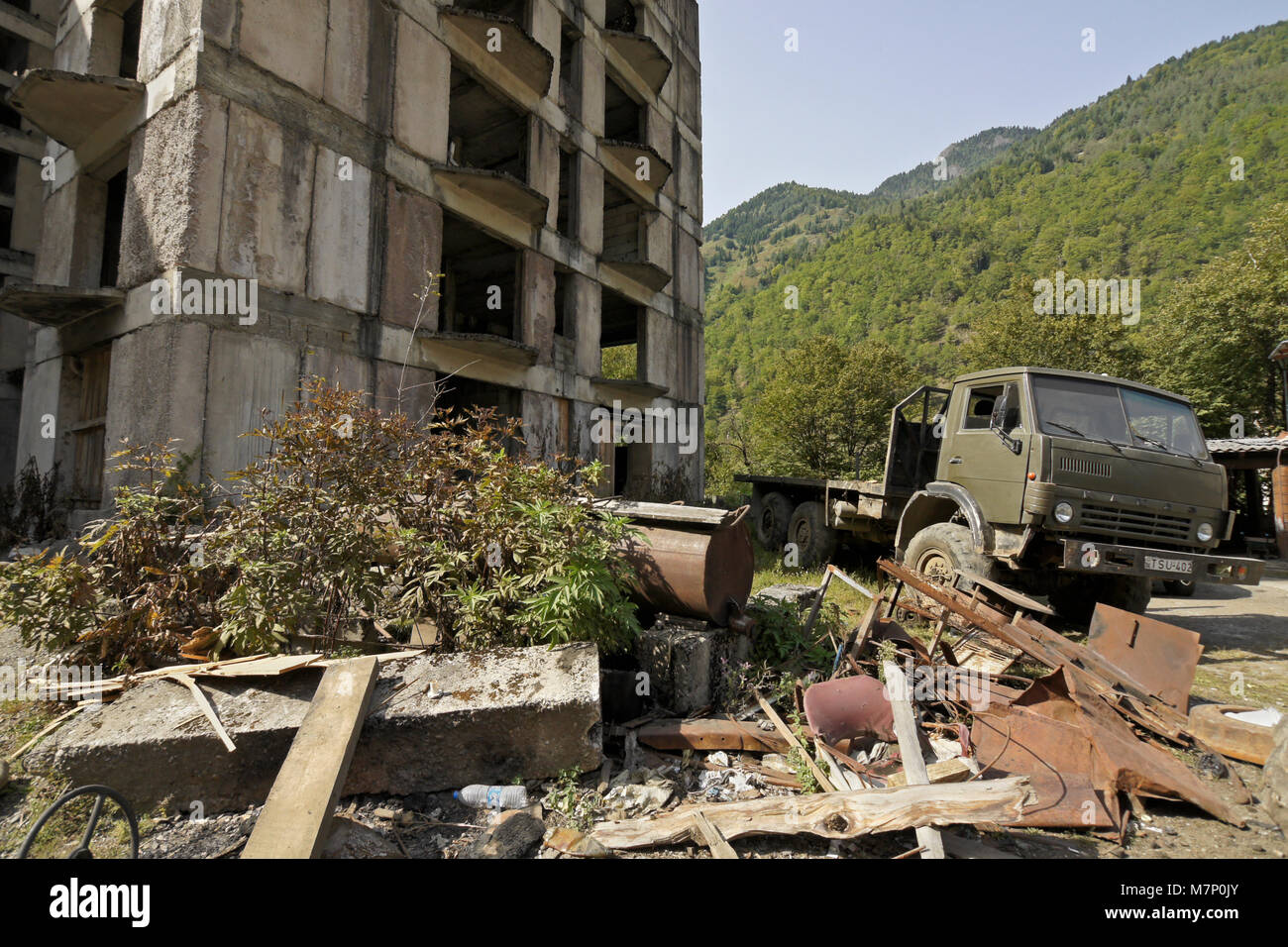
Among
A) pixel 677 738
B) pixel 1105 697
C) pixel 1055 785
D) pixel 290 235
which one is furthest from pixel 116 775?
pixel 290 235

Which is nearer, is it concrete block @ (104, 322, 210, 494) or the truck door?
the truck door

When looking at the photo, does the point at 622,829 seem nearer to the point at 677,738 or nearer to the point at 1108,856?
the point at 677,738

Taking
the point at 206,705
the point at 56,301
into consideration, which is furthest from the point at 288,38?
the point at 206,705

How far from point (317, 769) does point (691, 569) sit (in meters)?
2.53

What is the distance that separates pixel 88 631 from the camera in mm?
3688

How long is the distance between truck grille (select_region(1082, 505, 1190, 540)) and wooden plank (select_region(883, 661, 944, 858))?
3557 mm

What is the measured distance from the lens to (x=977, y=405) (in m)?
7.21

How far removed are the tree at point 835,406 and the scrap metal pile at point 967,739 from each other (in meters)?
22.7

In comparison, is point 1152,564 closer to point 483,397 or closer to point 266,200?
point 266,200

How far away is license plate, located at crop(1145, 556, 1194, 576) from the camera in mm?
5582

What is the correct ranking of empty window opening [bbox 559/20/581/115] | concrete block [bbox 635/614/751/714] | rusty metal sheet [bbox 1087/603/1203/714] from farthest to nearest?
empty window opening [bbox 559/20/581/115]
rusty metal sheet [bbox 1087/603/1203/714]
concrete block [bbox 635/614/751/714]

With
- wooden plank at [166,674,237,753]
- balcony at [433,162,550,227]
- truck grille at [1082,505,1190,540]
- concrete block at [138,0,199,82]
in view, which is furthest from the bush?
balcony at [433,162,550,227]

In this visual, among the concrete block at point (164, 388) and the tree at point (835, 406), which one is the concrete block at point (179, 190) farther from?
the tree at point (835, 406)

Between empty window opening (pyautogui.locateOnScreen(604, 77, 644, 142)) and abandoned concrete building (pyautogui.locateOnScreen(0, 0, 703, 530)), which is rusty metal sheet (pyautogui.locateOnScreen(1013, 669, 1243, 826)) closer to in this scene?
abandoned concrete building (pyautogui.locateOnScreen(0, 0, 703, 530))
